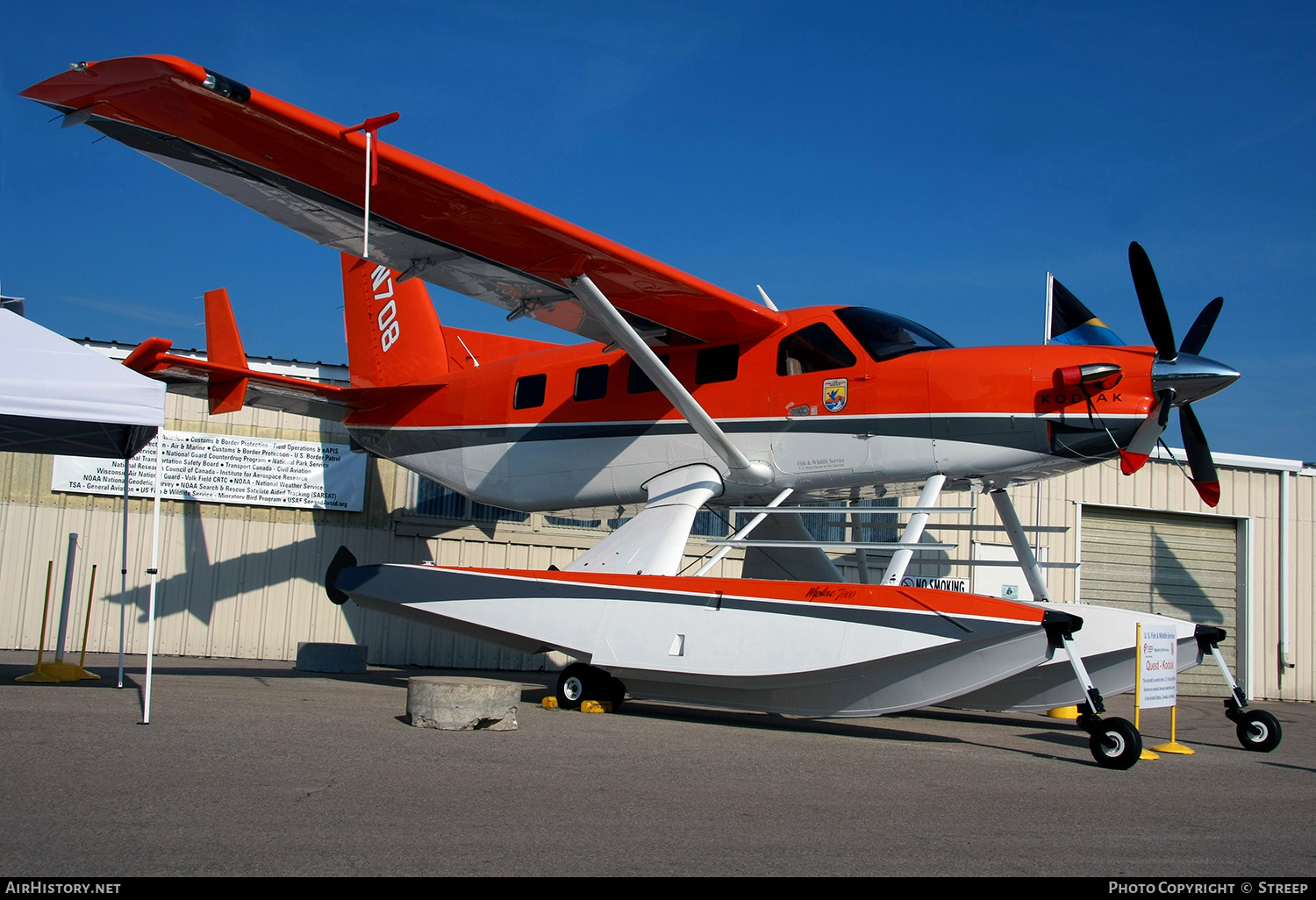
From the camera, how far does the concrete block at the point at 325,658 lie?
12.8 metres

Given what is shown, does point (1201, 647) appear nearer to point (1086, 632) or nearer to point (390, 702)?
point (1086, 632)

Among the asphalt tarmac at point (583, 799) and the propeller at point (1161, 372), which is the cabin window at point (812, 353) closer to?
the propeller at point (1161, 372)

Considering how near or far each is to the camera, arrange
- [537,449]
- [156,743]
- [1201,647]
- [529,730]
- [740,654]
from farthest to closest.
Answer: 1. [537,449]
2. [1201,647]
3. [740,654]
4. [529,730]
5. [156,743]

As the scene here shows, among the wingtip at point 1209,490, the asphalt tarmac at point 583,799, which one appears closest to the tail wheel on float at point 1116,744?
the asphalt tarmac at point 583,799

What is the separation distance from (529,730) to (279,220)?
16.5ft

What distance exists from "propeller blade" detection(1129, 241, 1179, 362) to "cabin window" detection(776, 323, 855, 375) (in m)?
2.53

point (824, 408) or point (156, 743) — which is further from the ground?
point (824, 408)

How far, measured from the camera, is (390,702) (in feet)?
29.9

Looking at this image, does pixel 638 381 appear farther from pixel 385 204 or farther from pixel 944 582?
pixel 944 582

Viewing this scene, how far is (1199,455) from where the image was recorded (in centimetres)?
895

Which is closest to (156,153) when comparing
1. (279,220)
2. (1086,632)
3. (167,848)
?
(279,220)

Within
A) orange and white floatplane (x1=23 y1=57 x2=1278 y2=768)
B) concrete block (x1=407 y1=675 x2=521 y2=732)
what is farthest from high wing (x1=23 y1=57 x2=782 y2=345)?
concrete block (x1=407 y1=675 x2=521 y2=732)

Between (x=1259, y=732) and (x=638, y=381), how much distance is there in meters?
6.88

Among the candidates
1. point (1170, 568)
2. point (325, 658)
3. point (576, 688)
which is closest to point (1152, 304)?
point (576, 688)
